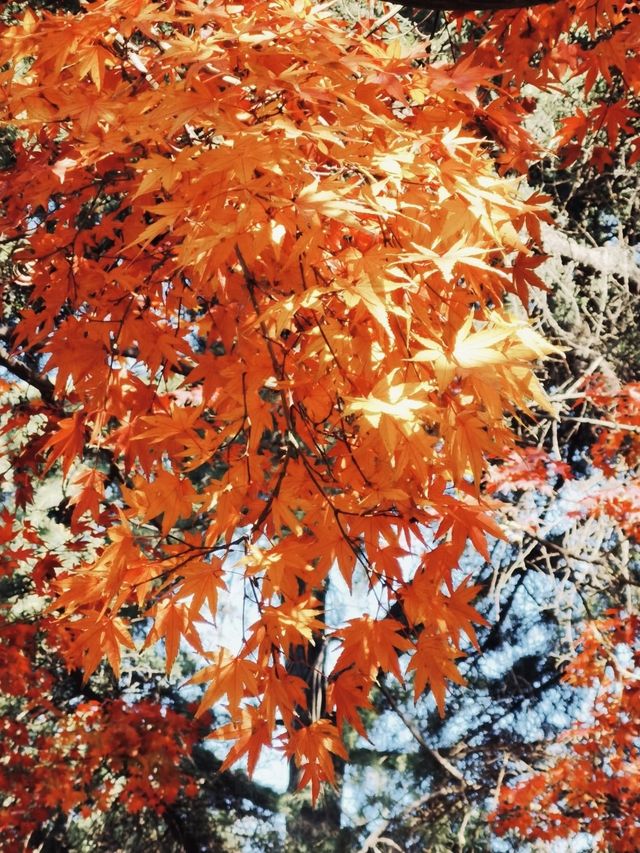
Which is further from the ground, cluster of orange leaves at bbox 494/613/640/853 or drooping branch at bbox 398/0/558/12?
cluster of orange leaves at bbox 494/613/640/853

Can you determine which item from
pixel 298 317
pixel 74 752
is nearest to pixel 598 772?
pixel 74 752

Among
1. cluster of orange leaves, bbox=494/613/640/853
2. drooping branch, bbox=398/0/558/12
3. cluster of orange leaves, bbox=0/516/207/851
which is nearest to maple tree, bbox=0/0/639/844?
drooping branch, bbox=398/0/558/12

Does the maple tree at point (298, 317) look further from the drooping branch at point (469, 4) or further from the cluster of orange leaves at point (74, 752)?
the cluster of orange leaves at point (74, 752)

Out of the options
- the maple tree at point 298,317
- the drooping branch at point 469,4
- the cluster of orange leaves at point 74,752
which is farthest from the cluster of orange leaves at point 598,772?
the drooping branch at point 469,4

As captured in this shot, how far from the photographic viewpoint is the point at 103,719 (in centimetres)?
491

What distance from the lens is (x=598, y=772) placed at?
4.15 m

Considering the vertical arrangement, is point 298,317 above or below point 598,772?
below

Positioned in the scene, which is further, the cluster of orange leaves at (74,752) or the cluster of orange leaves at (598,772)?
the cluster of orange leaves at (74,752)

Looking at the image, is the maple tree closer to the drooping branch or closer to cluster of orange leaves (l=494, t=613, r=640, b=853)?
the drooping branch

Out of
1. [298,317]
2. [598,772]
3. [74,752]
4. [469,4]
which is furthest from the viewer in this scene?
[74,752]

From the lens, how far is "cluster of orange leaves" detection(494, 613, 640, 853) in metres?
3.97

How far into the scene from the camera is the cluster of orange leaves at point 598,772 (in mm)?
3975

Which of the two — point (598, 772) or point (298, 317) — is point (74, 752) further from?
point (298, 317)

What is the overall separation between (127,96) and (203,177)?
614 mm
